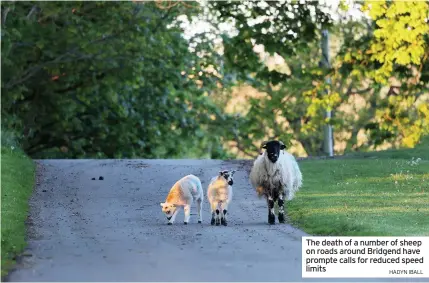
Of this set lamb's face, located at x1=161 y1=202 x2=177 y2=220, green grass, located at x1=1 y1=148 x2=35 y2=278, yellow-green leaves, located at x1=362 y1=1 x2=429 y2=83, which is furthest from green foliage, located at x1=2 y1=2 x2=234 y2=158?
lamb's face, located at x1=161 y1=202 x2=177 y2=220

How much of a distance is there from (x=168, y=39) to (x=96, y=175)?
53.4ft

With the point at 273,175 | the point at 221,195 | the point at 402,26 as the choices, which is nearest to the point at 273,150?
the point at 273,175

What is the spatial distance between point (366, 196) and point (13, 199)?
7478 mm

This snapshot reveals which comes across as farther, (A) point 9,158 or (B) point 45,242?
(A) point 9,158

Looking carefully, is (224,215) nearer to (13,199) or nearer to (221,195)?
(221,195)

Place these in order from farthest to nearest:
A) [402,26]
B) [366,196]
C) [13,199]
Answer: [402,26]
[366,196]
[13,199]

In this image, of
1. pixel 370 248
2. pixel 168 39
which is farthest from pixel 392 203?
pixel 168 39

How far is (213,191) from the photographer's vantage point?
69.2ft

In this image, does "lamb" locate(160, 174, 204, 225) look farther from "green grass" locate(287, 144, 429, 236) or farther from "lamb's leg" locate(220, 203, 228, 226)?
"green grass" locate(287, 144, 429, 236)

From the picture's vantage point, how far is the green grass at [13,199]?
1778cm

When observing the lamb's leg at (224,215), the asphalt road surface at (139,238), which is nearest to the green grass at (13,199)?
the asphalt road surface at (139,238)

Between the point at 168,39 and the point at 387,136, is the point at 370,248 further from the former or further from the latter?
the point at 168,39

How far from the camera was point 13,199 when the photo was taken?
24.6 m

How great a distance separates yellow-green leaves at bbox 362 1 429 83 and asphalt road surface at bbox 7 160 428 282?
6383 millimetres
